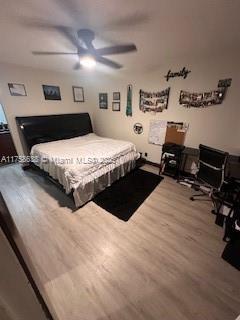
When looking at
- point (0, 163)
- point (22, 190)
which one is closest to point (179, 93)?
point (22, 190)

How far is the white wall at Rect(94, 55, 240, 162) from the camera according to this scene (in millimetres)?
2572

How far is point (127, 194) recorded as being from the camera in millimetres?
2773

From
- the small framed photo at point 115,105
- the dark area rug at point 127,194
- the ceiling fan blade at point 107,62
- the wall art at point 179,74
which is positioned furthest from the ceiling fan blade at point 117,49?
the dark area rug at point 127,194

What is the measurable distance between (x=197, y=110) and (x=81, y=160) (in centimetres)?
252

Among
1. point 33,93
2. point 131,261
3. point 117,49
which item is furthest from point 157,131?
point 33,93

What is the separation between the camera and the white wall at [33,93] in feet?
10.4

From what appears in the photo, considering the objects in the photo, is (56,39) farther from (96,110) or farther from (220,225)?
(220,225)

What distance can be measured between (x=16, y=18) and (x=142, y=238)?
2.89 m

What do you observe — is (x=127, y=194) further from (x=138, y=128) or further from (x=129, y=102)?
(x=129, y=102)

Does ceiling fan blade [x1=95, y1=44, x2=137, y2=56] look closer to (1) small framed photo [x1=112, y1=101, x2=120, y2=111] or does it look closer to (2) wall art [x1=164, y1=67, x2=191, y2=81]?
(2) wall art [x1=164, y1=67, x2=191, y2=81]

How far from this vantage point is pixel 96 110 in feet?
16.2

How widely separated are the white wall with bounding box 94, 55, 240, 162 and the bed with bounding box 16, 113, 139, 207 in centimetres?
107

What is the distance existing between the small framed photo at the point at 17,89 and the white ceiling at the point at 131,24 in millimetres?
762

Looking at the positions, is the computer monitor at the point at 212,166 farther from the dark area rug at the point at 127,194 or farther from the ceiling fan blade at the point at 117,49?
the ceiling fan blade at the point at 117,49
